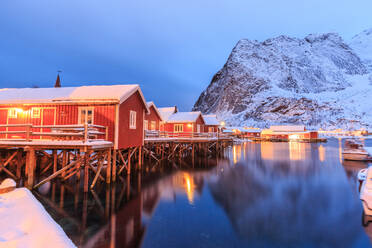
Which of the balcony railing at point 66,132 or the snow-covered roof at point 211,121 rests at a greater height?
the snow-covered roof at point 211,121

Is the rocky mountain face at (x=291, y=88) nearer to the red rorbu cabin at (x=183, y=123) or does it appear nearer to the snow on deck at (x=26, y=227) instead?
the red rorbu cabin at (x=183, y=123)

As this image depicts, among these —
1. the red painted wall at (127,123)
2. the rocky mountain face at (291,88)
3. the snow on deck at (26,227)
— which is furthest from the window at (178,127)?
the rocky mountain face at (291,88)

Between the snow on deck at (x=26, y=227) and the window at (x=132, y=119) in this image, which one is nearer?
the snow on deck at (x=26, y=227)

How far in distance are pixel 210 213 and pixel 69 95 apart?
13.4 metres

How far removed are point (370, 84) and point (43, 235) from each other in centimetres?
21284

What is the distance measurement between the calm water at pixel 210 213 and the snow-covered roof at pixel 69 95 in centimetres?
587

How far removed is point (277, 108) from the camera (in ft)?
424

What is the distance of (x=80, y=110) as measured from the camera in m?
14.2

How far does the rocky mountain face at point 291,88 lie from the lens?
123 m

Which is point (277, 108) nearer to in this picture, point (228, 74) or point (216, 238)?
point (228, 74)

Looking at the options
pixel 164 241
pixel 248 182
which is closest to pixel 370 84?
pixel 248 182

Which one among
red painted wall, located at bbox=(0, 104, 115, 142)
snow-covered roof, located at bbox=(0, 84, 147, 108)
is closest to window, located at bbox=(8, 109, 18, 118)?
red painted wall, located at bbox=(0, 104, 115, 142)

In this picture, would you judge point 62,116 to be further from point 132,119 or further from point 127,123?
point 132,119

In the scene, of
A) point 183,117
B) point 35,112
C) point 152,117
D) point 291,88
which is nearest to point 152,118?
point 152,117
